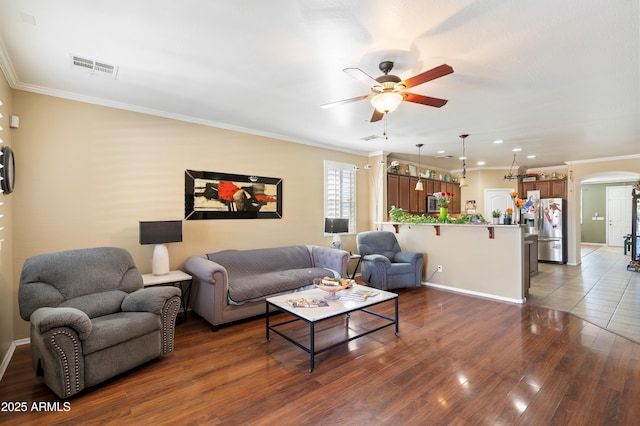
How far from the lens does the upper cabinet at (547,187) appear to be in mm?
7824

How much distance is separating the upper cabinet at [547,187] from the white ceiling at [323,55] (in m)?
4.02

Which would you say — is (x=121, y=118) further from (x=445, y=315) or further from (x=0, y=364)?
(x=445, y=315)

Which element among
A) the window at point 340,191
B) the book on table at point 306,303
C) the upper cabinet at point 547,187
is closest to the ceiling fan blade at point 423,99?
the book on table at point 306,303

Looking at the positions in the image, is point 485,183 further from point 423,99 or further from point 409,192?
point 423,99

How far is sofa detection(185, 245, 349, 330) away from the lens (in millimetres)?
3441

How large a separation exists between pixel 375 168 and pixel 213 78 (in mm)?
4221

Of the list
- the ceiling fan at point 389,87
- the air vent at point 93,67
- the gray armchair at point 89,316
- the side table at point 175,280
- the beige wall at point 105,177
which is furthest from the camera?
the side table at point 175,280

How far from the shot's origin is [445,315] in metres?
3.96

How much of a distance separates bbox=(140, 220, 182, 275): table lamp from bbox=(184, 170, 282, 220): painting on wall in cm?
51

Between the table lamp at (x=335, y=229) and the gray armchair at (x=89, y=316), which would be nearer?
the gray armchair at (x=89, y=316)

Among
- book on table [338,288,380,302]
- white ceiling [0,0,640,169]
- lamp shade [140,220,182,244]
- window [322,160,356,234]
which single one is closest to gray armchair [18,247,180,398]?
lamp shade [140,220,182,244]

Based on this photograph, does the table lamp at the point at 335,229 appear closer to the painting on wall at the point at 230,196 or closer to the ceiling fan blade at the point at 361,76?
the painting on wall at the point at 230,196

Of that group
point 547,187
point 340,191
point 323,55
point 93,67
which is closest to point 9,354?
point 93,67

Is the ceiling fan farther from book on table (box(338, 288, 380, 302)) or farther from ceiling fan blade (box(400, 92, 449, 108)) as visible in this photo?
book on table (box(338, 288, 380, 302))
